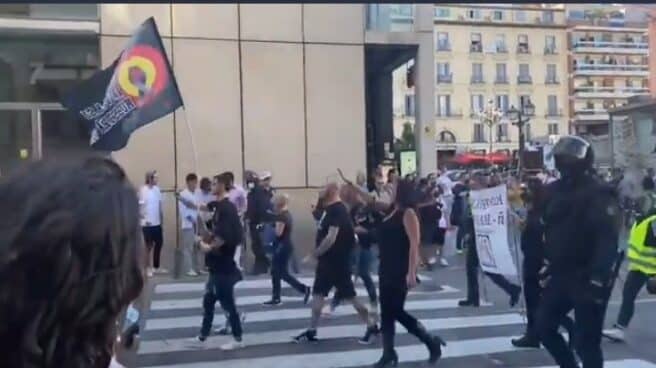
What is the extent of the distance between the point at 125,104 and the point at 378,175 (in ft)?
Result: 21.8

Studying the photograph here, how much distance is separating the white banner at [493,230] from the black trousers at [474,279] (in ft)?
0.71

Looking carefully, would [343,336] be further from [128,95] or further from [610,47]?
[610,47]

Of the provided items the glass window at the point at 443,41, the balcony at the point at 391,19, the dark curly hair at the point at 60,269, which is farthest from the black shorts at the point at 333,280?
the glass window at the point at 443,41

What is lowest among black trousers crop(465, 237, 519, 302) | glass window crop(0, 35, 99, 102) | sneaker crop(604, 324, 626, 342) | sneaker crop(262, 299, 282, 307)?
sneaker crop(262, 299, 282, 307)

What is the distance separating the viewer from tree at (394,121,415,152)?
21891 mm

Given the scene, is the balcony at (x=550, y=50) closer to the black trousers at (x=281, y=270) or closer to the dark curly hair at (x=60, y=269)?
the black trousers at (x=281, y=270)

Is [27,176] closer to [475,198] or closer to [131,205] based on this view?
[131,205]

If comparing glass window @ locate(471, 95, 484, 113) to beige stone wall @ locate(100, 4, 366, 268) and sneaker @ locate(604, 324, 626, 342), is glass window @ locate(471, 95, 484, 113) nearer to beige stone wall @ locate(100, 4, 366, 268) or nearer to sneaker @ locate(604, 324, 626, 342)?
beige stone wall @ locate(100, 4, 366, 268)

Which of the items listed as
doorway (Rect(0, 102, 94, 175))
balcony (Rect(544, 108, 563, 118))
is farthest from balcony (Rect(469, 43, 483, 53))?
doorway (Rect(0, 102, 94, 175))

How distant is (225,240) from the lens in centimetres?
796

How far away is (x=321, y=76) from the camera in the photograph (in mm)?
17312

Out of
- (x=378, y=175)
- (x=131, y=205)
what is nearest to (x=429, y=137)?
(x=378, y=175)

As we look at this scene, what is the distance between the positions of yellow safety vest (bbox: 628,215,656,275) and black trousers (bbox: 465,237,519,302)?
174cm

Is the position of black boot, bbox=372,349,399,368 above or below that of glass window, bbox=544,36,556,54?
below
